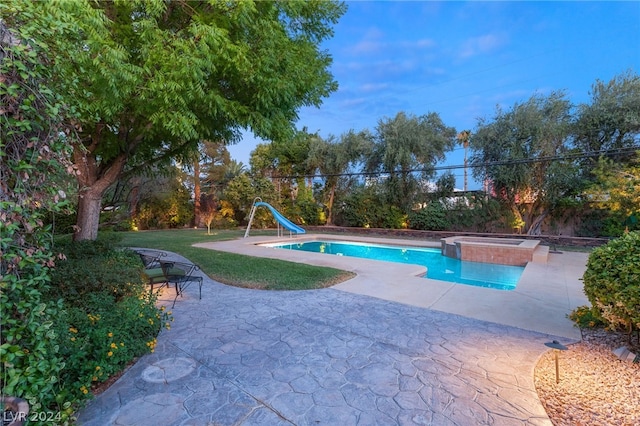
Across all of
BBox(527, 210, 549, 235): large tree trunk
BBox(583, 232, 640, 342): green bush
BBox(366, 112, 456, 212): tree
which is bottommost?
BBox(583, 232, 640, 342): green bush

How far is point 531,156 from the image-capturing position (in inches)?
518

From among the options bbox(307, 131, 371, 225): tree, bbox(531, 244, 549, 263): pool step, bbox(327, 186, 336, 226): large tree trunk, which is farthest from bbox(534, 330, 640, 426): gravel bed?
bbox(327, 186, 336, 226): large tree trunk

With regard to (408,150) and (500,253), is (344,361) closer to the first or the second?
(500,253)

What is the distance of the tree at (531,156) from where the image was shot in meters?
12.5

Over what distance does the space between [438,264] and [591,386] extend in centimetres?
785

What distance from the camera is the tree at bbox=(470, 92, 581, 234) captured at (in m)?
12.5

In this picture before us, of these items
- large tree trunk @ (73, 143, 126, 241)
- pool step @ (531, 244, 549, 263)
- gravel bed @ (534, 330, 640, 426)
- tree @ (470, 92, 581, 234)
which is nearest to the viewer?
Answer: gravel bed @ (534, 330, 640, 426)

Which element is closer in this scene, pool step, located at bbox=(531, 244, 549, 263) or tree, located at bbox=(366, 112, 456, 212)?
pool step, located at bbox=(531, 244, 549, 263)

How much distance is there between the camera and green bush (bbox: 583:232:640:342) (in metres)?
2.81

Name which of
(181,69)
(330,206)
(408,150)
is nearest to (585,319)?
(181,69)

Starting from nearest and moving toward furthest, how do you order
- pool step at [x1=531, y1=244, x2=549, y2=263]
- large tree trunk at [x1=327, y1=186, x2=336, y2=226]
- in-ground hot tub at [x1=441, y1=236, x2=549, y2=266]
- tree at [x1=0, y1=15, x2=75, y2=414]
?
tree at [x1=0, y1=15, x2=75, y2=414], pool step at [x1=531, y1=244, x2=549, y2=263], in-ground hot tub at [x1=441, y1=236, x2=549, y2=266], large tree trunk at [x1=327, y1=186, x2=336, y2=226]

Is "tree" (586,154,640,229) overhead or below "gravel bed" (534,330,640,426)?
overhead

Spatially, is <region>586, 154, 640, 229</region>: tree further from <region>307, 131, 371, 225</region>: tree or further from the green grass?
<region>307, 131, 371, 225</region>: tree

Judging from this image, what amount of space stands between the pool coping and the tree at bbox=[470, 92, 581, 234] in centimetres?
571
